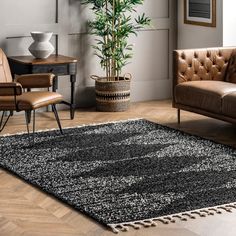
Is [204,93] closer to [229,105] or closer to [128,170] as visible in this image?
[229,105]

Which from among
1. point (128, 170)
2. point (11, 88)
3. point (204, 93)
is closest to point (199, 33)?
point (204, 93)

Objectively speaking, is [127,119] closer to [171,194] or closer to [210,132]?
[210,132]

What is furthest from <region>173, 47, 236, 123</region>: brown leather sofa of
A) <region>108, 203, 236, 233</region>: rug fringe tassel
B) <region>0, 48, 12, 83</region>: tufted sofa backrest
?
<region>108, 203, 236, 233</region>: rug fringe tassel

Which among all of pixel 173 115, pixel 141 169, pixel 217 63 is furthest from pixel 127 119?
pixel 141 169

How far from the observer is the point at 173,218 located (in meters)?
4.54

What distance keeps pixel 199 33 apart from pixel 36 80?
2.35 meters

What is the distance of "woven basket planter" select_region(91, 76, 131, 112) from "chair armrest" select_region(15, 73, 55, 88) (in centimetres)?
109

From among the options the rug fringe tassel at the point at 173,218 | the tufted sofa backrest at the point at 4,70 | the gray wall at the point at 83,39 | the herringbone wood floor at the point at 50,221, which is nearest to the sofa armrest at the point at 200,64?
the gray wall at the point at 83,39

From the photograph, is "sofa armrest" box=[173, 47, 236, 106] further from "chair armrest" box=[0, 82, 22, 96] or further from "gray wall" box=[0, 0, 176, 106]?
"chair armrest" box=[0, 82, 22, 96]

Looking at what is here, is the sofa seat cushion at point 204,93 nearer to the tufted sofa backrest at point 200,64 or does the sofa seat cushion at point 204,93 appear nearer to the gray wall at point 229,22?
the tufted sofa backrest at point 200,64

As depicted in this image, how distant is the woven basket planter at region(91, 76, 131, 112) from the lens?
794 centimetres

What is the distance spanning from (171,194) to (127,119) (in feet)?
8.61

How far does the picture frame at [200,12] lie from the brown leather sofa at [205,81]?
0.74 metres

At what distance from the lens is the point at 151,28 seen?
8.60 metres
